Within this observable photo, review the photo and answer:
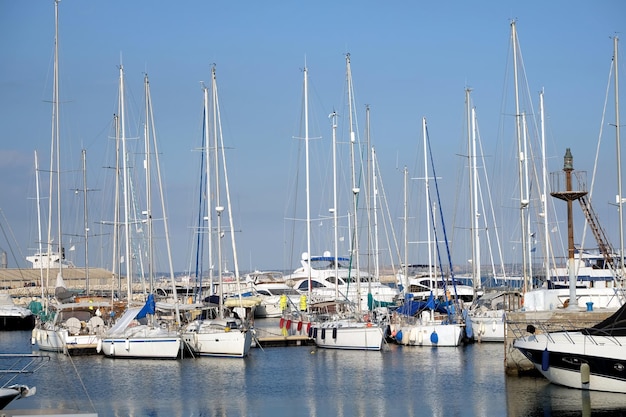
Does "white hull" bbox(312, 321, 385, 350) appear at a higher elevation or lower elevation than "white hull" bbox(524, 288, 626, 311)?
lower

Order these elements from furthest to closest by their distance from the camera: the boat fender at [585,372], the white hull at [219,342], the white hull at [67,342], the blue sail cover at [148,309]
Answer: the white hull at [67,342] < the blue sail cover at [148,309] < the white hull at [219,342] < the boat fender at [585,372]

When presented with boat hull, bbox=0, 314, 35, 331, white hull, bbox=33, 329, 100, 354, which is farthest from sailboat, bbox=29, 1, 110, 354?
boat hull, bbox=0, 314, 35, 331

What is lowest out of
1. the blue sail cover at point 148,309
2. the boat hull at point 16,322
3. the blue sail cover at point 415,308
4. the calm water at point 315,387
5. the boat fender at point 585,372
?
the calm water at point 315,387

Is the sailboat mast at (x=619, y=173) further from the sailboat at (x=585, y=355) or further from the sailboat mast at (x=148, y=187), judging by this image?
the sailboat mast at (x=148, y=187)

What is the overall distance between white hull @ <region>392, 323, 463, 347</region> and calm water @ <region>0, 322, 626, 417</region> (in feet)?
2.72

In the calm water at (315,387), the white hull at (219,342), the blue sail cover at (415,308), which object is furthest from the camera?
the blue sail cover at (415,308)

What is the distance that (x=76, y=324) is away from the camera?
4775cm

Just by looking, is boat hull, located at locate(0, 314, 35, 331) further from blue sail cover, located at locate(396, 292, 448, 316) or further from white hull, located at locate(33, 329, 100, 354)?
blue sail cover, located at locate(396, 292, 448, 316)

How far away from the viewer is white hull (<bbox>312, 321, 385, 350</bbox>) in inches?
1769

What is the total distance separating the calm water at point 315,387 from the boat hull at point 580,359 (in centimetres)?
39

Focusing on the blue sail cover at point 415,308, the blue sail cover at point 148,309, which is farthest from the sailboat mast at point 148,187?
the blue sail cover at point 415,308

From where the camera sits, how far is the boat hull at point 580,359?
2909cm

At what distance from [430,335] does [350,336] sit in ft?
14.5

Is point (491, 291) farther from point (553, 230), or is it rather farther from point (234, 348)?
point (234, 348)
